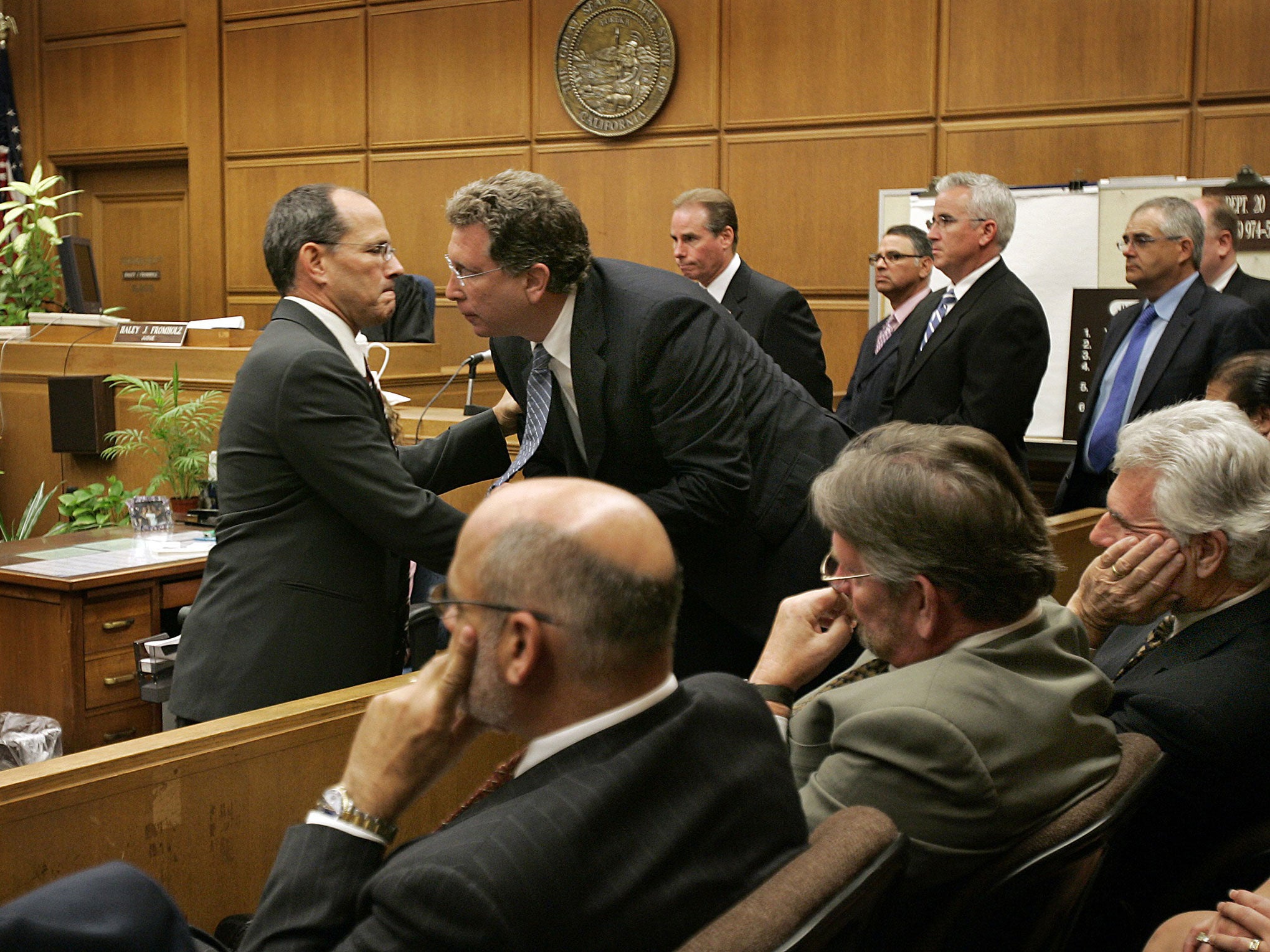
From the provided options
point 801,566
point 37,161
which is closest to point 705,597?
point 801,566

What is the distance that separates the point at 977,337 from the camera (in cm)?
368

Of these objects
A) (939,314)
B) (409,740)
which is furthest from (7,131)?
(409,740)

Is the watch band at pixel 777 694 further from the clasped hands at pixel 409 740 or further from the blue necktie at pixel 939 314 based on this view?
the blue necktie at pixel 939 314

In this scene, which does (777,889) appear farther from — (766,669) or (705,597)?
(705,597)

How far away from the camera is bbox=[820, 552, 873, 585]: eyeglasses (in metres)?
1.46

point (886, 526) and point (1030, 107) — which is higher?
point (1030, 107)

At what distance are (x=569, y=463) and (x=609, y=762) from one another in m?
1.29

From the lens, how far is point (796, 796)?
116 centimetres

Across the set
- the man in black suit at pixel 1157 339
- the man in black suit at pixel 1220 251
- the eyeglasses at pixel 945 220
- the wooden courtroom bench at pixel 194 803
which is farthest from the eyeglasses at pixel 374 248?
the man in black suit at pixel 1220 251

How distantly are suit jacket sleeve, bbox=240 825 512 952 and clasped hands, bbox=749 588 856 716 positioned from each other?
658 millimetres

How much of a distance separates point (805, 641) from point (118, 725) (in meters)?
2.42

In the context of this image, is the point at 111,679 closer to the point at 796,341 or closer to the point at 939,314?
the point at 796,341

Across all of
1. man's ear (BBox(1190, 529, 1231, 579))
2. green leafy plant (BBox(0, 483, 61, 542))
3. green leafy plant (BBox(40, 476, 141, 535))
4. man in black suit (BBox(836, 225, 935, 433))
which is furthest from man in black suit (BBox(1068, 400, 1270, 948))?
green leafy plant (BBox(0, 483, 61, 542))

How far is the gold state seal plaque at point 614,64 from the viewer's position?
268 inches
